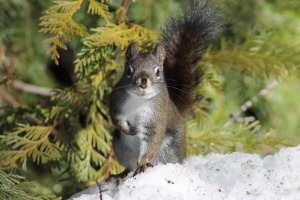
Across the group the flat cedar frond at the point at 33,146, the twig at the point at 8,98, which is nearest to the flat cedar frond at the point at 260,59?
the flat cedar frond at the point at 33,146

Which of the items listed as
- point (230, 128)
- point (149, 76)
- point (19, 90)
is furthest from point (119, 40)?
point (19, 90)

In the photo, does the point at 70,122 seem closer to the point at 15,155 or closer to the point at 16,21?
the point at 15,155

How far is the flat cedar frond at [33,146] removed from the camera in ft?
6.25

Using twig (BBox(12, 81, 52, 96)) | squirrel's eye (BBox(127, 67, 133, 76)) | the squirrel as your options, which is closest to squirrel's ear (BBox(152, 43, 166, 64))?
the squirrel

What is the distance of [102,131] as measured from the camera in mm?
2191

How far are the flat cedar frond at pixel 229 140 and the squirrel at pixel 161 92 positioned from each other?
0.95ft

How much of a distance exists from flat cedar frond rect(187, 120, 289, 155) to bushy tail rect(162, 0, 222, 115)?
0.31 m

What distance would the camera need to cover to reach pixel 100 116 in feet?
7.26

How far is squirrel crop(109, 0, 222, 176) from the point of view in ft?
5.72

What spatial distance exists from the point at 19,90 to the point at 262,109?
1.56m

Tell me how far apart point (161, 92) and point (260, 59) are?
0.72m

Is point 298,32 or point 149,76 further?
point 298,32

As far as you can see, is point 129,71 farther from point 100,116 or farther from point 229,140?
point 229,140

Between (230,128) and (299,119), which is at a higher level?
(230,128)
